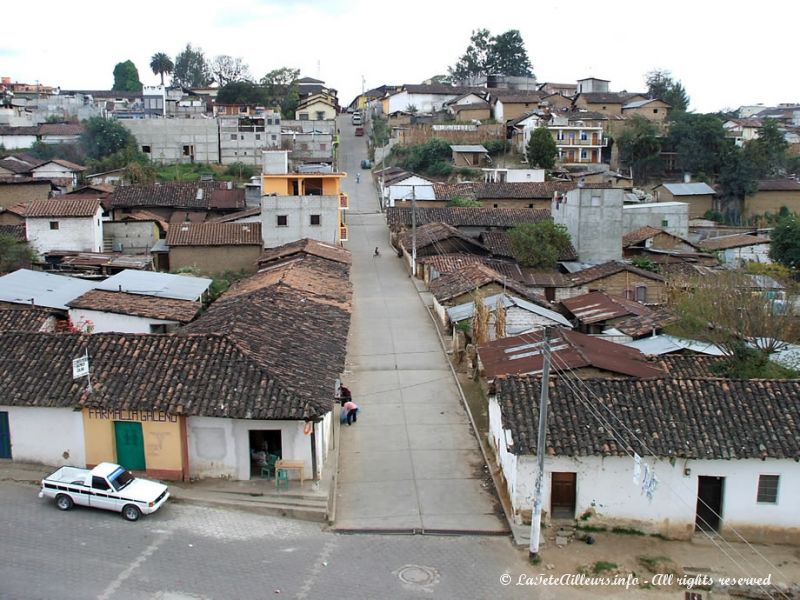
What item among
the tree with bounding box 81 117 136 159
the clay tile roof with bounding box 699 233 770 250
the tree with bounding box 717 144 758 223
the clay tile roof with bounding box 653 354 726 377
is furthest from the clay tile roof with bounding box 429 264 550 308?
the tree with bounding box 81 117 136 159

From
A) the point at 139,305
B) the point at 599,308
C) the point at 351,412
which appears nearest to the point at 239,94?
the point at 599,308

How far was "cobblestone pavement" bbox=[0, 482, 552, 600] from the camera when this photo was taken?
1277 cm

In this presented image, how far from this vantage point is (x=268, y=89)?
8694 cm

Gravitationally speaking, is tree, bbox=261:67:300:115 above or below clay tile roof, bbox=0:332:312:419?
above

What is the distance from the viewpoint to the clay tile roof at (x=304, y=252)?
3450cm

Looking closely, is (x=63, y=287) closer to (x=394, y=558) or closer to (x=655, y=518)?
(x=394, y=558)

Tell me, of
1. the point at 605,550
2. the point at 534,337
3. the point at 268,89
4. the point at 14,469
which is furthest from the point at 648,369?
the point at 268,89

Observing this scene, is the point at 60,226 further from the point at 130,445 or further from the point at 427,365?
the point at 130,445

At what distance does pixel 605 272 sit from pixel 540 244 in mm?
4672

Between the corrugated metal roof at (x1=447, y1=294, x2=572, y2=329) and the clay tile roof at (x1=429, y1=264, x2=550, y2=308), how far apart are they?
56.5 inches

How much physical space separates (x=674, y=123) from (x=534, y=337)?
55349mm

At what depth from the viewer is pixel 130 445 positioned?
1661 cm

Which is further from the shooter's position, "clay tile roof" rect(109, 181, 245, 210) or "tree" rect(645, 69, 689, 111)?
"tree" rect(645, 69, 689, 111)

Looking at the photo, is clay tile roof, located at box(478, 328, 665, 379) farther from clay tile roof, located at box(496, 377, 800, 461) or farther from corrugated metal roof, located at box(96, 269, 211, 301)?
corrugated metal roof, located at box(96, 269, 211, 301)
